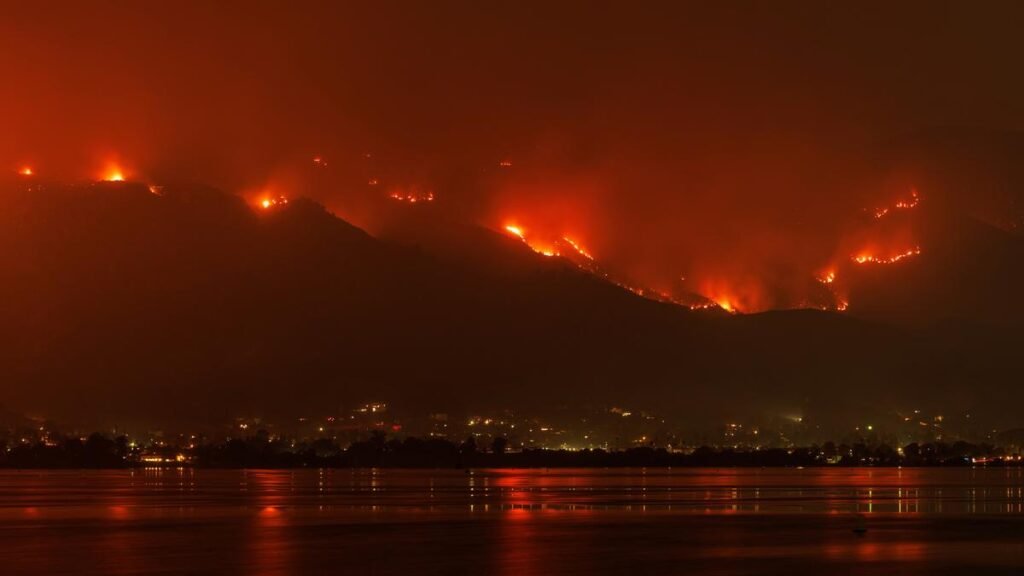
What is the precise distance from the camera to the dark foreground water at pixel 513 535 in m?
30.7

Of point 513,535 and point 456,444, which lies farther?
point 456,444

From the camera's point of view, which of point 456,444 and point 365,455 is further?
point 456,444

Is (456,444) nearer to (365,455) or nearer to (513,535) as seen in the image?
(365,455)

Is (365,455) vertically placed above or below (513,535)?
below

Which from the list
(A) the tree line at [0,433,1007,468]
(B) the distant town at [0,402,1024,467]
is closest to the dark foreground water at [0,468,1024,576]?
(A) the tree line at [0,433,1007,468]

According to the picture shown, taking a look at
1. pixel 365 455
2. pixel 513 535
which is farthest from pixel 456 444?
pixel 513 535

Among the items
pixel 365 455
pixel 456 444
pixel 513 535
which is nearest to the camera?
pixel 513 535

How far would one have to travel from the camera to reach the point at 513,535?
37719mm

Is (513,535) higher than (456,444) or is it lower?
higher

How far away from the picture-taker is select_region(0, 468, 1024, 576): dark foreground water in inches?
1209

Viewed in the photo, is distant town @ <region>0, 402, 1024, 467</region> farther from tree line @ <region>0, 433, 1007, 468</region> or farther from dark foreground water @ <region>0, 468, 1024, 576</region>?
dark foreground water @ <region>0, 468, 1024, 576</region>

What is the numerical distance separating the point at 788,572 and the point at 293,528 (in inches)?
609

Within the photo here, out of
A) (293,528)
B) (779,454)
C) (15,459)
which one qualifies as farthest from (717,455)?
(293,528)

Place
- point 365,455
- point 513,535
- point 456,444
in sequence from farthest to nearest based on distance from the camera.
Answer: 1. point 456,444
2. point 365,455
3. point 513,535
